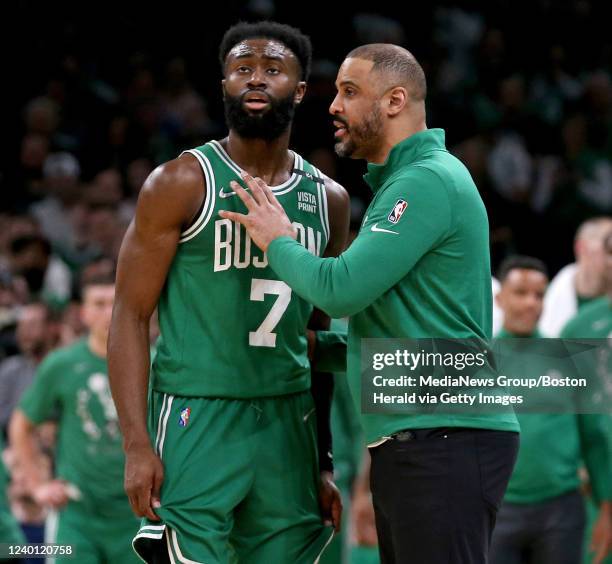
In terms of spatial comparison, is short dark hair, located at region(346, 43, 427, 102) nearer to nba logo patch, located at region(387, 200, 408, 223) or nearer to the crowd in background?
nba logo patch, located at region(387, 200, 408, 223)

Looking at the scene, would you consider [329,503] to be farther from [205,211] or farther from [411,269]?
[205,211]

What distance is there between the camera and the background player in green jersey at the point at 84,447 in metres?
6.11

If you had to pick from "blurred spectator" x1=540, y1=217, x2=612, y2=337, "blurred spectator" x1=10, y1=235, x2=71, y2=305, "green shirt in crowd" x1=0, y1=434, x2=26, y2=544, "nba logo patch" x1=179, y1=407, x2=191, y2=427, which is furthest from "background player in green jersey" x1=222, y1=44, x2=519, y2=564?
"blurred spectator" x1=10, y1=235, x2=71, y2=305

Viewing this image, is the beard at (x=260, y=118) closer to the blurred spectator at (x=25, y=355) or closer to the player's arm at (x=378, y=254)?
the player's arm at (x=378, y=254)

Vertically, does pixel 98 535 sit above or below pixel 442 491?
above

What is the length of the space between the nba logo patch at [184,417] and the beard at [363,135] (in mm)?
916

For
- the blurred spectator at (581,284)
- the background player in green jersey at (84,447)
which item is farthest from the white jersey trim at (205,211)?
the blurred spectator at (581,284)

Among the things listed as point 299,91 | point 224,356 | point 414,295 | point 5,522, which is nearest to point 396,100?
point 299,91

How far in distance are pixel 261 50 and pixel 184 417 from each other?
118 cm

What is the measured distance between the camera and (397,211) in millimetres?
3498

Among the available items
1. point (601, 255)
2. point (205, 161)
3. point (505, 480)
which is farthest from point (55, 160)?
point (505, 480)

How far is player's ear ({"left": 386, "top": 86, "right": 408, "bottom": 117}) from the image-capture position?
3740 mm

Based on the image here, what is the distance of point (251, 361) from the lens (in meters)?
3.83

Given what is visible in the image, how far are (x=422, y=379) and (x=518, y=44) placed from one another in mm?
8325
